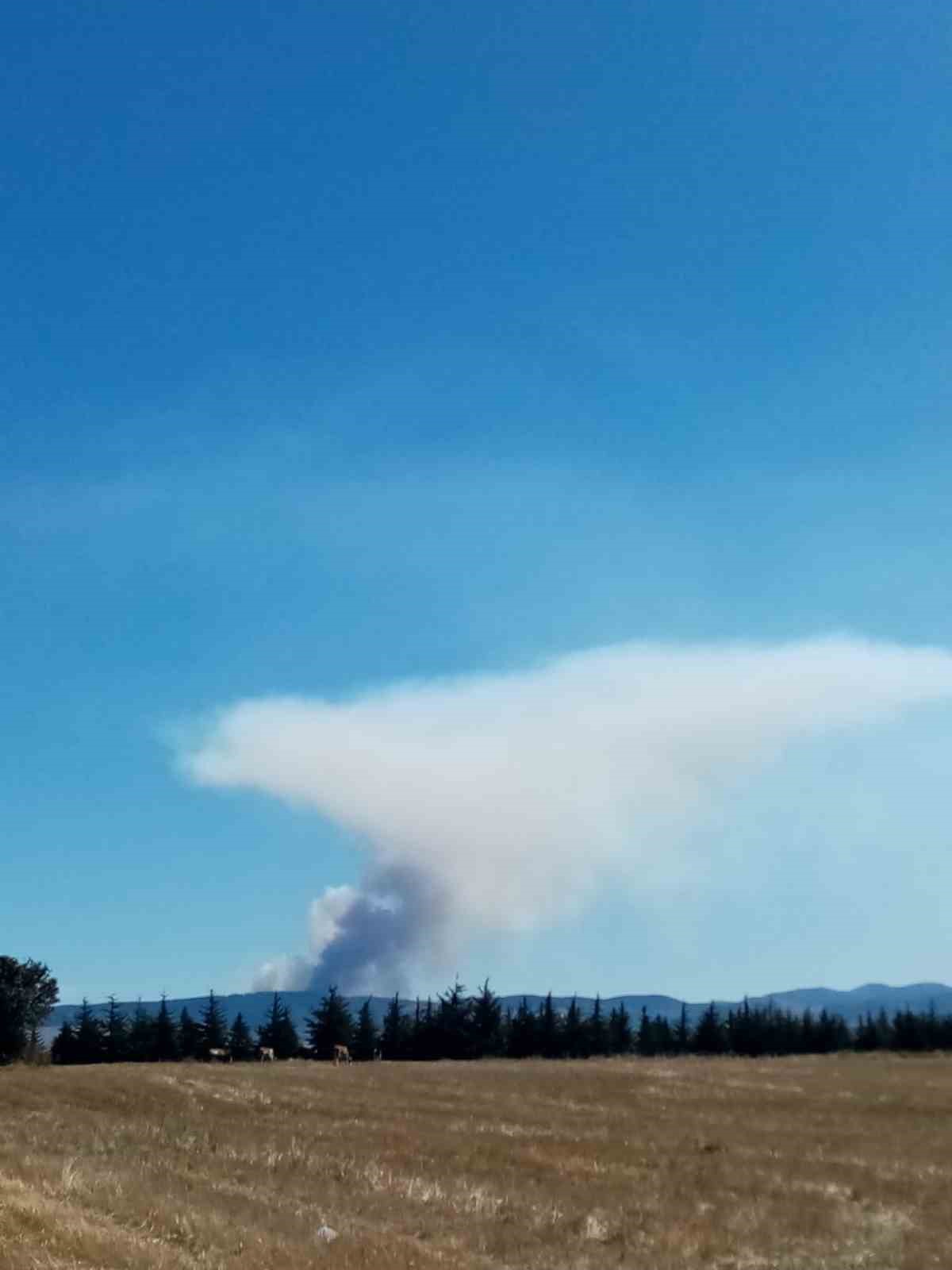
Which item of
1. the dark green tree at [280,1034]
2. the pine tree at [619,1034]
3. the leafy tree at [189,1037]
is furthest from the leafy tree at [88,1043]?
the pine tree at [619,1034]

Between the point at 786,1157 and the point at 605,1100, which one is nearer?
the point at 786,1157

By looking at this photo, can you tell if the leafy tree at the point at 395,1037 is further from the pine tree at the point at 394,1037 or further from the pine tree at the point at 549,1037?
the pine tree at the point at 549,1037

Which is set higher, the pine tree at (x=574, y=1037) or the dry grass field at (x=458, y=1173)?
the dry grass field at (x=458, y=1173)

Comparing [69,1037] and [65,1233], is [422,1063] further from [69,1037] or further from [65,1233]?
[69,1037]

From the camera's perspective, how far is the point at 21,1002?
70688 mm

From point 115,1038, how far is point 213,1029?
386 inches

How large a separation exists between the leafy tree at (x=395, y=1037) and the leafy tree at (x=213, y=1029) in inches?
503

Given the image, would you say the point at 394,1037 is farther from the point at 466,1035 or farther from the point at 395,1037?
the point at 466,1035

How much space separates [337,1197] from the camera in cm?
2486

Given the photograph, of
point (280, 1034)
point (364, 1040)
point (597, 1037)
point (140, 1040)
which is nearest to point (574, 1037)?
point (597, 1037)

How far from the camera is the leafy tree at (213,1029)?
113312mm

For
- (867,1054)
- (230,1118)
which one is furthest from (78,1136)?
(867,1054)

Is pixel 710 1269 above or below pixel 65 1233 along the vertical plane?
below

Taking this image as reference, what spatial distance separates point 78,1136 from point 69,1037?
85613 millimetres
